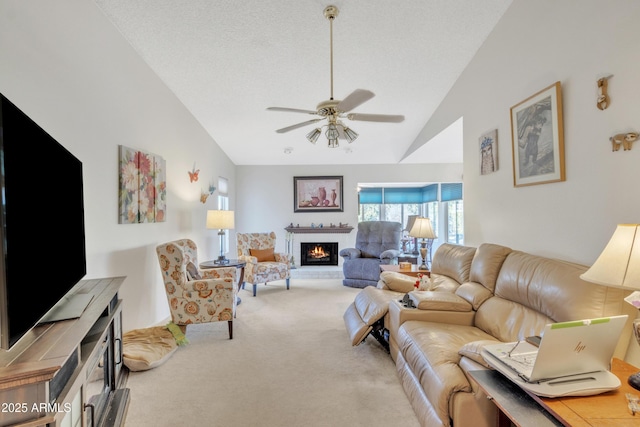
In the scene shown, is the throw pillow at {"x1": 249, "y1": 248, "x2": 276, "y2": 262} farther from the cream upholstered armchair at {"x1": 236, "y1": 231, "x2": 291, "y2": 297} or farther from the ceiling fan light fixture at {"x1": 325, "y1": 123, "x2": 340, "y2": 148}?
the ceiling fan light fixture at {"x1": 325, "y1": 123, "x2": 340, "y2": 148}

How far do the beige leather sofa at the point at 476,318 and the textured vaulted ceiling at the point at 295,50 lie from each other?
2122mm

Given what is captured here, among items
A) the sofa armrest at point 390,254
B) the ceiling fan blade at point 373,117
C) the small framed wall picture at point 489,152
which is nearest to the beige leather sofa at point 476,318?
the small framed wall picture at point 489,152

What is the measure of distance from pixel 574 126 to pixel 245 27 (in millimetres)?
2727

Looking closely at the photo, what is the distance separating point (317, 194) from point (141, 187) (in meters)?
4.14

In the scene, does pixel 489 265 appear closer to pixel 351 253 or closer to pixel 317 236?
pixel 351 253

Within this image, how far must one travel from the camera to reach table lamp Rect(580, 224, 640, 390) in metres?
1.14

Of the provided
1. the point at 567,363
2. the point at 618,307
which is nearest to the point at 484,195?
the point at 618,307

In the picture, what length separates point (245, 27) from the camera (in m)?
2.81

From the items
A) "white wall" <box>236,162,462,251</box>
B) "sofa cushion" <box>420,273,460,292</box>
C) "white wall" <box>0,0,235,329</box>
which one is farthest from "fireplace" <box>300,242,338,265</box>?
"sofa cushion" <box>420,273,460,292</box>

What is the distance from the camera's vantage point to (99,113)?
2443 mm

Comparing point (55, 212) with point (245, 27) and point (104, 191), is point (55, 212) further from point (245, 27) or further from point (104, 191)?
point (245, 27)

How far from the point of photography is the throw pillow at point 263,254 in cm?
514

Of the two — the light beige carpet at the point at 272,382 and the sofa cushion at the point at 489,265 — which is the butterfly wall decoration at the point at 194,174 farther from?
the sofa cushion at the point at 489,265

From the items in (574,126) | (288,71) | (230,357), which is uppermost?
(288,71)
